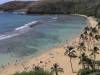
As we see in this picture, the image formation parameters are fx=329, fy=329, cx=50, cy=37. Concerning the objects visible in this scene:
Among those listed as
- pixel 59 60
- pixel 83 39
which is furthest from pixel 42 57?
pixel 83 39

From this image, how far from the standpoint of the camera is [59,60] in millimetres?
46125

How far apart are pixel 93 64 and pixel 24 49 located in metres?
21.9

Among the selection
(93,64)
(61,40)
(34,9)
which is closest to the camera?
(93,64)

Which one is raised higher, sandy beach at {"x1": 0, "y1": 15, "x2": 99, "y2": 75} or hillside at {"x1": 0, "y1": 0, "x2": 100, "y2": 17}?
sandy beach at {"x1": 0, "y1": 15, "x2": 99, "y2": 75}

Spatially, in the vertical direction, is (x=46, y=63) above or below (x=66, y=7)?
above

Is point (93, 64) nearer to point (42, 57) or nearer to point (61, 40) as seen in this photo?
point (42, 57)

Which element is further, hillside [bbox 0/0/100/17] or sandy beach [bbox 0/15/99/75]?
hillside [bbox 0/0/100/17]

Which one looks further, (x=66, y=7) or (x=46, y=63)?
(x=66, y=7)

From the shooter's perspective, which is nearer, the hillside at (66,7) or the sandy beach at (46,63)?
the sandy beach at (46,63)

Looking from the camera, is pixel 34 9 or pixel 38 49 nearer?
pixel 38 49

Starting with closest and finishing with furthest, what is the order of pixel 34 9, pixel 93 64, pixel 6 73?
1. pixel 93 64
2. pixel 6 73
3. pixel 34 9

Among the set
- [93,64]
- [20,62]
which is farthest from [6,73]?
[93,64]

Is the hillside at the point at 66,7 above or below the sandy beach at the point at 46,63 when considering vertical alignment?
below

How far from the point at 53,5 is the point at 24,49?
10909cm
